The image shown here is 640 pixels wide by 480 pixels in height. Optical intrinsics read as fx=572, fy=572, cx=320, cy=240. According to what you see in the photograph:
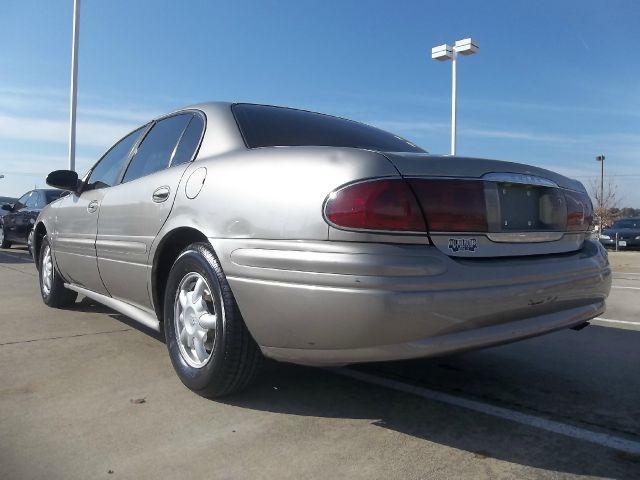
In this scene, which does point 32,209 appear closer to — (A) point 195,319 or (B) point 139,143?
(B) point 139,143

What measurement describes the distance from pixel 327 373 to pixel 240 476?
127 centimetres

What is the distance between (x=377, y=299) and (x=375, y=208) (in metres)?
0.35

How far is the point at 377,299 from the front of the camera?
2.08 m

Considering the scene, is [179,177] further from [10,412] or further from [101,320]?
[101,320]

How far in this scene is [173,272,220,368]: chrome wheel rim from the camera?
2766 millimetres

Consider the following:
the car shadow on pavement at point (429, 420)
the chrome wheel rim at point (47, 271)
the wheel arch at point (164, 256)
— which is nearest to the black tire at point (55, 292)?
the chrome wheel rim at point (47, 271)

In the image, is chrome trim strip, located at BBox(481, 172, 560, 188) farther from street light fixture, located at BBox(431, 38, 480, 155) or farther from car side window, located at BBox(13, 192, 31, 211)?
street light fixture, located at BBox(431, 38, 480, 155)

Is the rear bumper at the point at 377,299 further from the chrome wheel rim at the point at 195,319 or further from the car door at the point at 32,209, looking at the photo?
the car door at the point at 32,209

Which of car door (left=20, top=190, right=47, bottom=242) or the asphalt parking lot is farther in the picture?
car door (left=20, top=190, right=47, bottom=242)

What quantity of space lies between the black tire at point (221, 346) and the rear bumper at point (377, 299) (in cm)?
10

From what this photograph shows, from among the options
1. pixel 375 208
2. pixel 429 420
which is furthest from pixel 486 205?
pixel 429 420

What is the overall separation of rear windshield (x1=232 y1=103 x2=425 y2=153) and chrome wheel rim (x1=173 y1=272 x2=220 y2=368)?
0.76m

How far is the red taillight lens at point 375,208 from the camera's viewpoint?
2178 mm

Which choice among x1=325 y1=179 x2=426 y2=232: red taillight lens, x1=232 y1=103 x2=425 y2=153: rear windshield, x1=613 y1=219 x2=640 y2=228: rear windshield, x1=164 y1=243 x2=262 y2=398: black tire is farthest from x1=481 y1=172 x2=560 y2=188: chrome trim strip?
x1=613 y1=219 x2=640 y2=228: rear windshield
